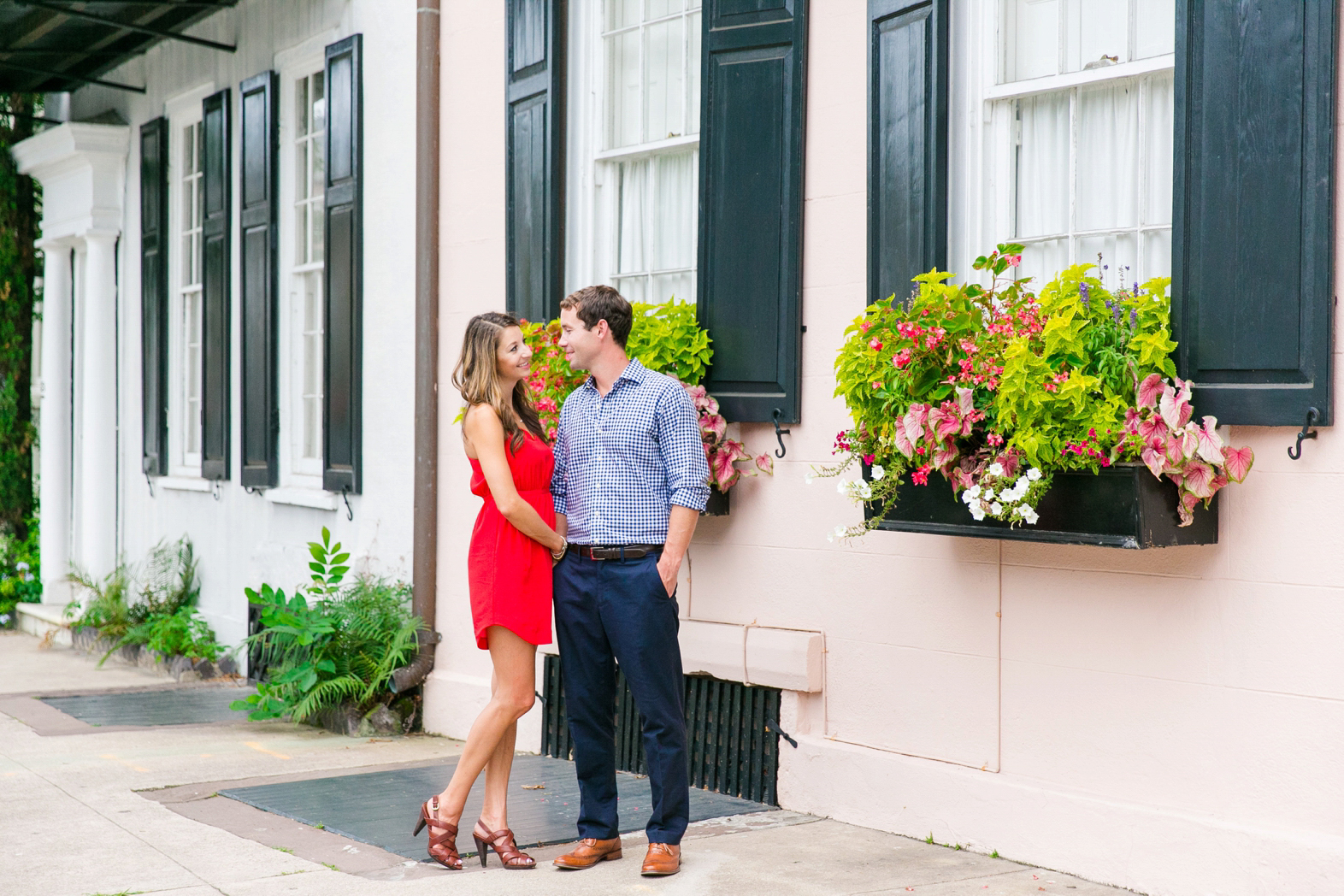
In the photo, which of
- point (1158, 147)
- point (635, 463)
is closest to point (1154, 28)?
point (1158, 147)

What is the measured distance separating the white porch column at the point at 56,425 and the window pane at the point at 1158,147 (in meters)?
10.1

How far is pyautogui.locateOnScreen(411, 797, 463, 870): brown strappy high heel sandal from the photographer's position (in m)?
4.71

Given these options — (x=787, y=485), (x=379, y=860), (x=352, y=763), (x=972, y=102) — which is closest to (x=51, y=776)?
(x=352, y=763)

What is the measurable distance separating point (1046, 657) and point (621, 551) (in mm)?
1454

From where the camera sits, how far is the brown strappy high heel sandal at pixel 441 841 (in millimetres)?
4711

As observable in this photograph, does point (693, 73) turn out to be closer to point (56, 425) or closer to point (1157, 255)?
point (1157, 255)

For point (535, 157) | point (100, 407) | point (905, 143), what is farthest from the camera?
point (100, 407)

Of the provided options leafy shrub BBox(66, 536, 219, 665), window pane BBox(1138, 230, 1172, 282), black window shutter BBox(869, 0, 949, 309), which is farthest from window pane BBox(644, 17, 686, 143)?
leafy shrub BBox(66, 536, 219, 665)

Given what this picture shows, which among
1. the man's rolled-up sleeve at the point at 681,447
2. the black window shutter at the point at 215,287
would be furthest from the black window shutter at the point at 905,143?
the black window shutter at the point at 215,287

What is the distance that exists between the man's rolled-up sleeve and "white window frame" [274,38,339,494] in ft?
15.9

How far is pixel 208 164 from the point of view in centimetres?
1015

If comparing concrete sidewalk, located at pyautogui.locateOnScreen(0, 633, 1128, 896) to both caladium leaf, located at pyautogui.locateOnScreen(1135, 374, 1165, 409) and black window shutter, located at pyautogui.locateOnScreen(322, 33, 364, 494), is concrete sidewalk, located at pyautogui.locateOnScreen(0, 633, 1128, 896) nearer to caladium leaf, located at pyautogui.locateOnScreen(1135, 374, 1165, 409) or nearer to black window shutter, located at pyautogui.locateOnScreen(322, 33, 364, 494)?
caladium leaf, located at pyautogui.locateOnScreen(1135, 374, 1165, 409)

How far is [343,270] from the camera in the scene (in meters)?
8.40

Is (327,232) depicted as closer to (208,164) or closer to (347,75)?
(347,75)
